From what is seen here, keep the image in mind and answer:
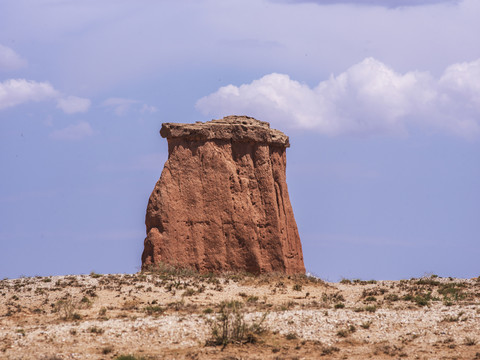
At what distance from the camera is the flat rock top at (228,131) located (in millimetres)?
31188

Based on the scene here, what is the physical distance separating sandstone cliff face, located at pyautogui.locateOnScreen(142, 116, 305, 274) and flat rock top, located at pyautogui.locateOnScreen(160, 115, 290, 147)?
0.14 feet

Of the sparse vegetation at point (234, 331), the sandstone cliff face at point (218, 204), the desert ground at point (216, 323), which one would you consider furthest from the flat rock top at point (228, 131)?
the sparse vegetation at point (234, 331)

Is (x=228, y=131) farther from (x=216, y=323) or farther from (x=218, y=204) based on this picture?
(x=216, y=323)

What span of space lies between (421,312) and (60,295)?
12146mm

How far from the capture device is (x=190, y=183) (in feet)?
102

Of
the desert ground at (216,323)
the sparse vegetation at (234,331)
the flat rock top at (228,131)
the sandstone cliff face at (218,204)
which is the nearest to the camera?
the desert ground at (216,323)

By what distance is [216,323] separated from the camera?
19.3 metres

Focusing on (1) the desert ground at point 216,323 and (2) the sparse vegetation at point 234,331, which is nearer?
(1) the desert ground at point 216,323

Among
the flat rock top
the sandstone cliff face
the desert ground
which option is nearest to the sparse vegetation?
the desert ground

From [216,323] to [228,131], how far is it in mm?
13760

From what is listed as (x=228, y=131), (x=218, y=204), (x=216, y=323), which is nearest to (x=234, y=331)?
(x=216, y=323)

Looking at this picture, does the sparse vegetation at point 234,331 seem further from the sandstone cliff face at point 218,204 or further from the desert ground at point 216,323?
the sandstone cliff face at point 218,204

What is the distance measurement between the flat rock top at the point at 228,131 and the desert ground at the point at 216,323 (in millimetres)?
6869

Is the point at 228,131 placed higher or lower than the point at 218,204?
higher
